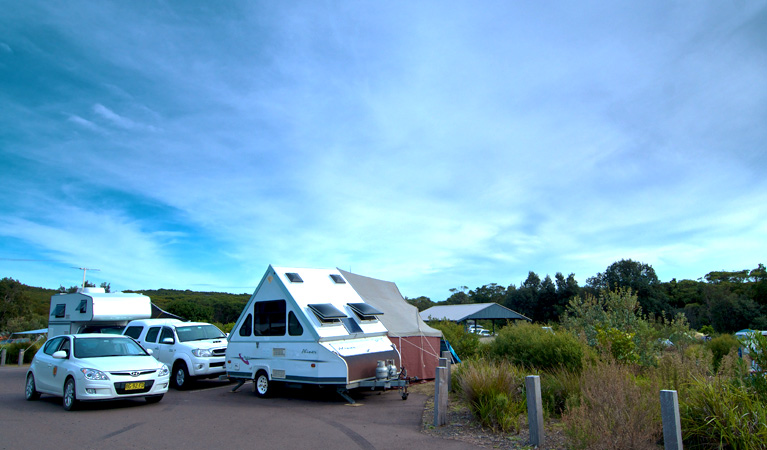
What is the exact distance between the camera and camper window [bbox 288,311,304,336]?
1076cm

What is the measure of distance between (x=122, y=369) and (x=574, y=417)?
8.38 metres

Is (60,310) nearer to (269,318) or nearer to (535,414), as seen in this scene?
(269,318)

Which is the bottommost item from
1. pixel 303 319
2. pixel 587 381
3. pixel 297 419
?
pixel 297 419

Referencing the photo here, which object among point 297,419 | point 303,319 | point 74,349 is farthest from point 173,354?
point 297,419

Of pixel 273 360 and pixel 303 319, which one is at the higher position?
pixel 303 319

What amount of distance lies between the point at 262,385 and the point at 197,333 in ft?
14.0

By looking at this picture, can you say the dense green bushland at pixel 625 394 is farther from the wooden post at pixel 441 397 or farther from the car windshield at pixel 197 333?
the car windshield at pixel 197 333

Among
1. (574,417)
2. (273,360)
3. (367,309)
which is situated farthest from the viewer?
(367,309)

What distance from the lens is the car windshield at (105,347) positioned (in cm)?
1061

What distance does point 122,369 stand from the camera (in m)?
9.93

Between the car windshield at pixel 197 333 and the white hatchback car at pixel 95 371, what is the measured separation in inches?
112

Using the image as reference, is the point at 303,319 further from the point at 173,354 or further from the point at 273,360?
the point at 173,354

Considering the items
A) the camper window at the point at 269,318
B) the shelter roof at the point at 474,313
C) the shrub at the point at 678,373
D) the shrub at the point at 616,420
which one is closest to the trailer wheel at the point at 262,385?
the camper window at the point at 269,318

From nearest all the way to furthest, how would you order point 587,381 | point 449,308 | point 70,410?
point 587,381
point 70,410
point 449,308
